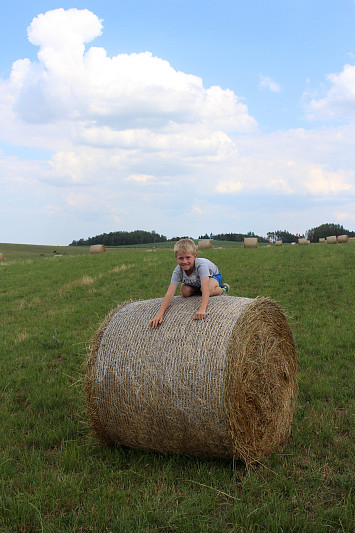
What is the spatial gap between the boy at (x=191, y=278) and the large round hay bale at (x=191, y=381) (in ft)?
0.36

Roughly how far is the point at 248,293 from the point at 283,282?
5.74 feet

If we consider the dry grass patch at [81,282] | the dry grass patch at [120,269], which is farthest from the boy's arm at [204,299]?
the dry grass patch at [120,269]

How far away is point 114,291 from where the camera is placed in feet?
52.5

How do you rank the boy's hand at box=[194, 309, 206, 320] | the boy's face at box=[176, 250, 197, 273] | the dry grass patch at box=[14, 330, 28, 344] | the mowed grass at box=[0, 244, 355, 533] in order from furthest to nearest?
the dry grass patch at box=[14, 330, 28, 344], the boy's face at box=[176, 250, 197, 273], the boy's hand at box=[194, 309, 206, 320], the mowed grass at box=[0, 244, 355, 533]

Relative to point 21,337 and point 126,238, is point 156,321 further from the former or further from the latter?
point 126,238

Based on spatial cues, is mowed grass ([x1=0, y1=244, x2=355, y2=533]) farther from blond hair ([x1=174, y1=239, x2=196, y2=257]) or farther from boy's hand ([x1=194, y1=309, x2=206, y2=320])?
blond hair ([x1=174, y1=239, x2=196, y2=257])

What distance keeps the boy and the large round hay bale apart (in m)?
0.11

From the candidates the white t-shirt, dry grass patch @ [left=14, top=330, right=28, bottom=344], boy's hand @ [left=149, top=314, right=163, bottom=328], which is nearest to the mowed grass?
dry grass patch @ [left=14, top=330, right=28, bottom=344]

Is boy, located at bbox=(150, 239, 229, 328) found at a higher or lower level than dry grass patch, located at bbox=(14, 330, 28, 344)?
higher

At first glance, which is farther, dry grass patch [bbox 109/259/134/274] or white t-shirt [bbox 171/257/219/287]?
dry grass patch [bbox 109/259/134/274]

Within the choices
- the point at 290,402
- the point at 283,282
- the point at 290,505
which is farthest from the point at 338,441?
the point at 283,282

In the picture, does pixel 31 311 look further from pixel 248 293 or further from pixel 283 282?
pixel 283 282

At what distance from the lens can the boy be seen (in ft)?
17.1

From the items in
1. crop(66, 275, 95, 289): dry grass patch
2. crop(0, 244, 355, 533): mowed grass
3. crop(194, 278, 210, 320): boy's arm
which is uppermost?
crop(194, 278, 210, 320): boy's arm
